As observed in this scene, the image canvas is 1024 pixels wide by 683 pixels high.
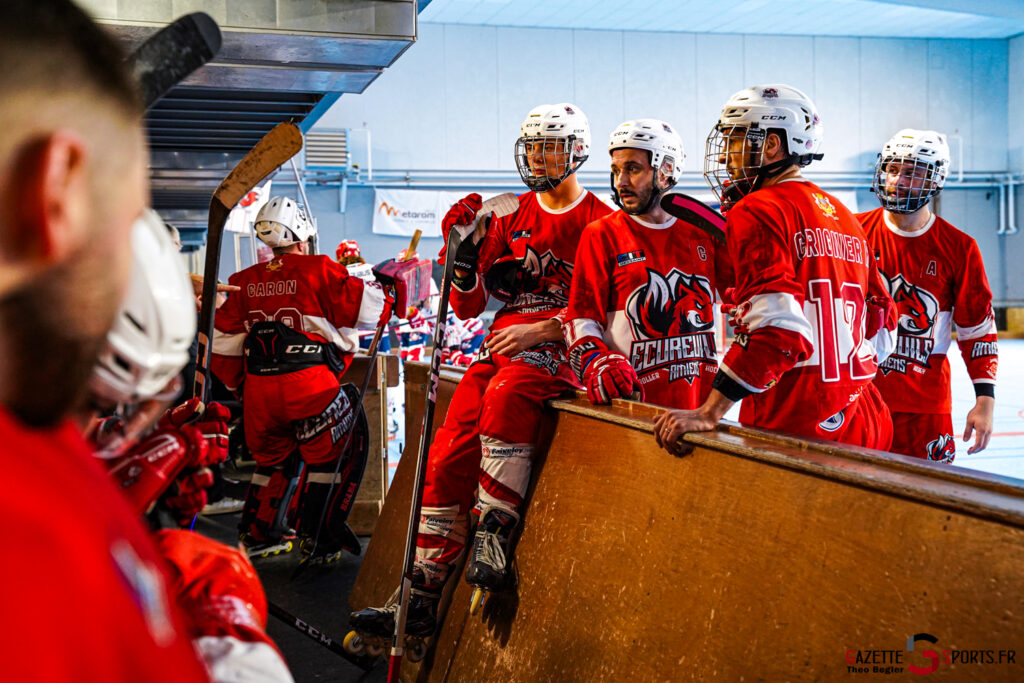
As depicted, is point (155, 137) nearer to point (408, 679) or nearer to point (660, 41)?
A: point (408, 679)

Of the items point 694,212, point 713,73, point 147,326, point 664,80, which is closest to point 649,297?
point 694,212

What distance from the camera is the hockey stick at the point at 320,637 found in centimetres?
290

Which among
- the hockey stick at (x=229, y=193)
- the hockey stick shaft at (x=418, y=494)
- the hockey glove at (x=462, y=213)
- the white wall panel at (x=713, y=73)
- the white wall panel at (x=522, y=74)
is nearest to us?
the hockey stick at (x=229, y=193)

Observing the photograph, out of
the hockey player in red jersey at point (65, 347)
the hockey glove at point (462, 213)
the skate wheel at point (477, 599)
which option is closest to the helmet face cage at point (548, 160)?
the hockey glove at point (462, 213)

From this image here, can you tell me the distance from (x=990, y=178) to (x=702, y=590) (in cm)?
2229

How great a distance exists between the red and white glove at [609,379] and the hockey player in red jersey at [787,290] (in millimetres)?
338

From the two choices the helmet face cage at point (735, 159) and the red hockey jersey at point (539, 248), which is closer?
the helmet face cage at point (735, 159)

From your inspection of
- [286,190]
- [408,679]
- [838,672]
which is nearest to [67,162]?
[838,672]

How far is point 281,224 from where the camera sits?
16.6 feet

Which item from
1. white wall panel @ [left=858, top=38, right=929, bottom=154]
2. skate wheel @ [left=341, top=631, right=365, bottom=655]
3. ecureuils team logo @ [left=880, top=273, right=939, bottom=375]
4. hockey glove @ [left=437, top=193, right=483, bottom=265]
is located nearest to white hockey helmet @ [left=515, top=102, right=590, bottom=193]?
hockey glove @ [left=437, top=193, right=483, bottom=265]

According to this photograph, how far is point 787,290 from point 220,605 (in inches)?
60.6

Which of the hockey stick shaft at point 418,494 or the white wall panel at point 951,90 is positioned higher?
the white wall panel at point 951,90

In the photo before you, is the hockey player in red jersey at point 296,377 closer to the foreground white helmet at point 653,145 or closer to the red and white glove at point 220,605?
the foreground white helmet at point 653,145

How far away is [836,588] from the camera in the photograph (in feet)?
4.73
